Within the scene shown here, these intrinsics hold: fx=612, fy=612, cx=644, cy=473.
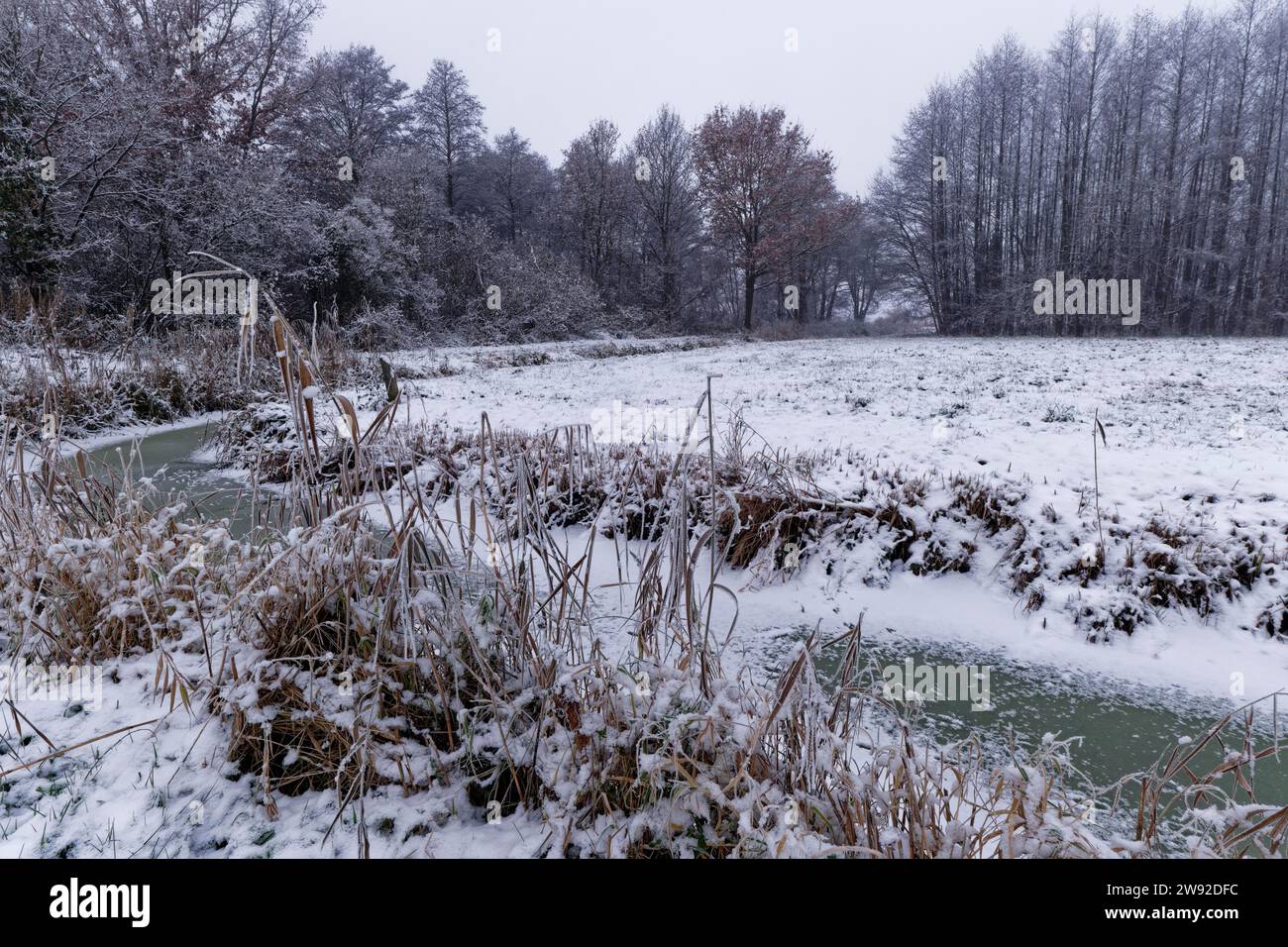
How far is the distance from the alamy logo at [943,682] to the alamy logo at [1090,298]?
24326 mm

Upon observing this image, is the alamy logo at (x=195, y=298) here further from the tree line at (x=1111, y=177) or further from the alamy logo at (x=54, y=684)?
the tree line at (x=1111, y=177)

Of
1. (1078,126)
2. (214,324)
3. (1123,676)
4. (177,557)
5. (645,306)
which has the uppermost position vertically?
(1078,126)

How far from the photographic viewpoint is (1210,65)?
A: 22.6 metres

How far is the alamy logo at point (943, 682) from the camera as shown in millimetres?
2713

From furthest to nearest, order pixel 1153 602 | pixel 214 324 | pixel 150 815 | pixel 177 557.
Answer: pixel 214 324
pixel 1153 602
pixel 177 557
pixel 150 815

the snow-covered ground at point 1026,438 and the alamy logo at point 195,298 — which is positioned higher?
the alamy logo at point 195,298
